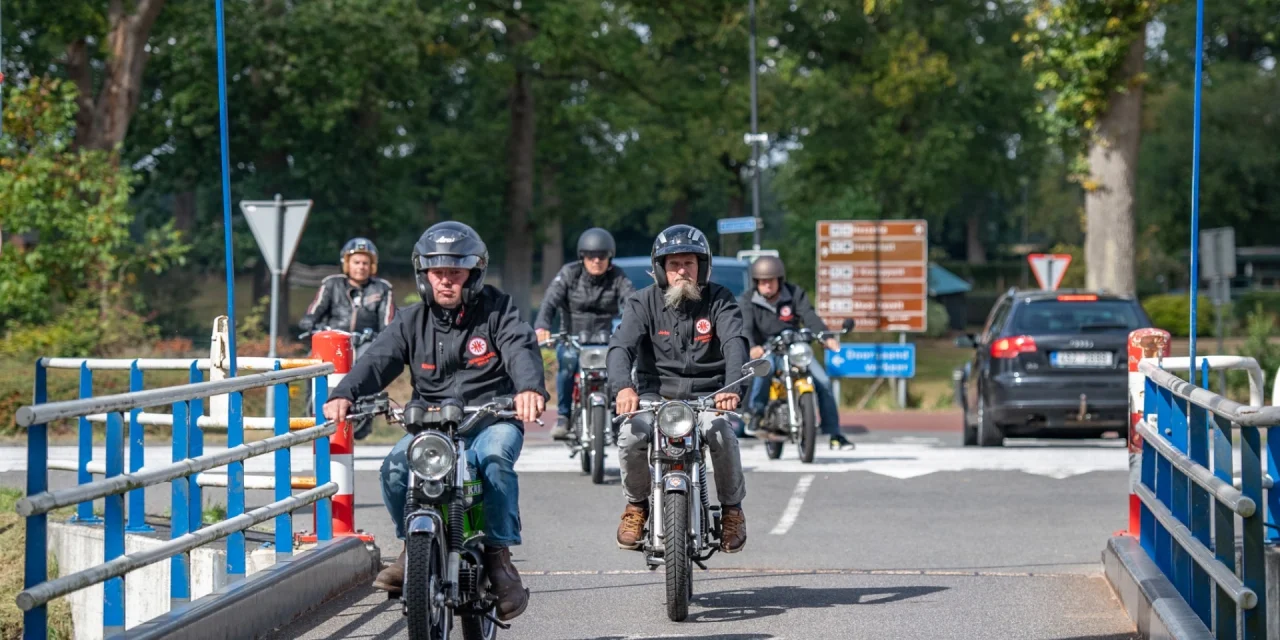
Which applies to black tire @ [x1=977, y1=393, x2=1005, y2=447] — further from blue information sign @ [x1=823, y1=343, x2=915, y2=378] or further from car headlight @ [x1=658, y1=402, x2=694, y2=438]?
car headlight @ [x1=658, y1=402, x2=694, y2=438]

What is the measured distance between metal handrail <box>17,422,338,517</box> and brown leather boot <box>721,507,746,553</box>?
175 cm

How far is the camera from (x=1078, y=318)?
53.2ft

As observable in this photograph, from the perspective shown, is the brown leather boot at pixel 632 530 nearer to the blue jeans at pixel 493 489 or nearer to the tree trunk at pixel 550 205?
the blue jeans at pixel 493 489

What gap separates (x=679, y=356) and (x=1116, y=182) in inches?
686

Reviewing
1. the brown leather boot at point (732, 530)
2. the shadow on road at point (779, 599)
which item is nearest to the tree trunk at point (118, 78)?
the shadow on road at point (779, 599)

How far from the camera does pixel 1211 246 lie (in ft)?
87.9

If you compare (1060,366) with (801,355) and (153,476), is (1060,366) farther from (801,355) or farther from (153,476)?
(153,476)

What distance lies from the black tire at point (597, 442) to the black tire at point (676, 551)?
5.14 m

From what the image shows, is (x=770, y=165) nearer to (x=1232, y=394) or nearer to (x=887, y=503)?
(x=1232, y=394)

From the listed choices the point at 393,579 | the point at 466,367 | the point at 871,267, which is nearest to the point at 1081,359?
the point at 871,267

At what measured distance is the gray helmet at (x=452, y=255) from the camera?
648cm

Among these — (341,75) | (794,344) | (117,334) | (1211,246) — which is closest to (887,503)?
(794,344)

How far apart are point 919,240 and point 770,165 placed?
31365 mm

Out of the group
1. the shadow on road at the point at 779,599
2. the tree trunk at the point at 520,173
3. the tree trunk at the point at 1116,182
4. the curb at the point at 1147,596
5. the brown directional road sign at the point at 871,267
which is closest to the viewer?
the curb at the point at 1147,596
